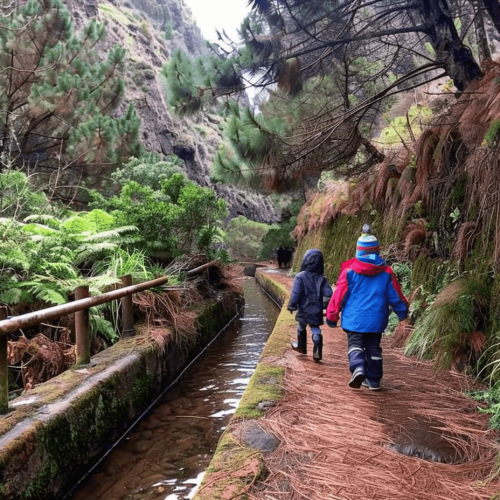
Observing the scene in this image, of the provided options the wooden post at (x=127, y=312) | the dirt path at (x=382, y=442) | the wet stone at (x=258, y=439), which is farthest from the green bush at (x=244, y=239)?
the wet stone at (x=258, y=439)

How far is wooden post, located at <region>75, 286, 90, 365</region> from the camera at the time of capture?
4883 millimetres

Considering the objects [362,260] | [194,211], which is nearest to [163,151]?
[194,211]

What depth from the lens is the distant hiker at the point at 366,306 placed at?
4.40m

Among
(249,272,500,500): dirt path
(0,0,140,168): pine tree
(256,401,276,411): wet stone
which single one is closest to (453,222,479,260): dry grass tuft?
(249,272,500,500): dirt path

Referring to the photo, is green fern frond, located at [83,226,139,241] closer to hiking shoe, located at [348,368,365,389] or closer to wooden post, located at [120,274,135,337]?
wooden post, located at [120,274,135,337]

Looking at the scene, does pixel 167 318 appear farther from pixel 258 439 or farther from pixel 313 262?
pixel 258 439

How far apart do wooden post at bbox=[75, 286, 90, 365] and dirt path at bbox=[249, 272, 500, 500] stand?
2.18 meters

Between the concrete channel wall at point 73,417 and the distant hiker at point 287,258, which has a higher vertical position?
the distant hiker at point 287,258

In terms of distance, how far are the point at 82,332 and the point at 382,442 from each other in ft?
10.6

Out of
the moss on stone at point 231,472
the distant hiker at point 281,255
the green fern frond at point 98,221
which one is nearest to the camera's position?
the moss on stone at point 231,472

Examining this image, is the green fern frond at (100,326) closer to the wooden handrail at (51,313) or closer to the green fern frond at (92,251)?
the wooden handrail at (51,313)

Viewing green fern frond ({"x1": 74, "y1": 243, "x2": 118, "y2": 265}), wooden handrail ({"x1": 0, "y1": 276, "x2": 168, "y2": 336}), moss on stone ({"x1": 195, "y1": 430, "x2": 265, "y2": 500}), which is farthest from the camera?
Answer: green fern frond ({"x1": 74, "y1": 243, "x2": 118, "y2": 265})

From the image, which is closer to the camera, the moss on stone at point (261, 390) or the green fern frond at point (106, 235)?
the moss on stone at point (261, 390)

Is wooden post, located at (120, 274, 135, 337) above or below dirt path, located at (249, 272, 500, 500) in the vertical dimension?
above
